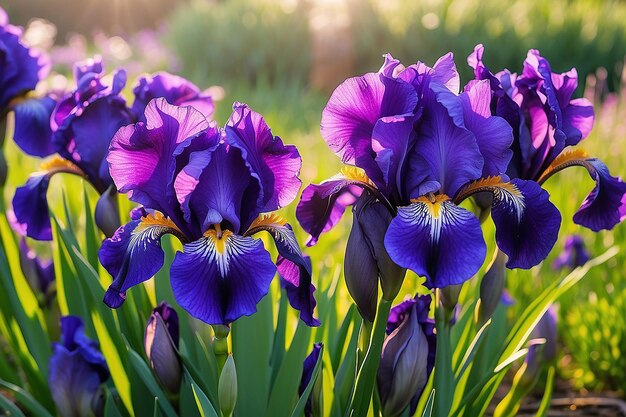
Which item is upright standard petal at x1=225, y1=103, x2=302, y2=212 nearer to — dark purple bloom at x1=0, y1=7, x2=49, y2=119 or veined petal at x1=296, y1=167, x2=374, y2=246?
veined petal at x1=296, y1=167, x2=374, y2=246

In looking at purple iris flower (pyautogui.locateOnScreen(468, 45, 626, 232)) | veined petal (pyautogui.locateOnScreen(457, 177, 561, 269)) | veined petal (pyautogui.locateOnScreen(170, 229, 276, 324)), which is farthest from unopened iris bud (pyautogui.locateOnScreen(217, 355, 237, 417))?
purple iris flower (pyautogui.locateOnScreen(468, 45, 626, 232))

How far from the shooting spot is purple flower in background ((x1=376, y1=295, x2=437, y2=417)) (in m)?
1.51

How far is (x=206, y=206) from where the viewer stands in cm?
130

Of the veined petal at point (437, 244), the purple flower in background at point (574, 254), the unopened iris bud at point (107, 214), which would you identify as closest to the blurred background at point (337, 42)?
the purple flower in background at point (574, 254)

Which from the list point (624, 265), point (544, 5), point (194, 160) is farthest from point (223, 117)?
point (544, 5)

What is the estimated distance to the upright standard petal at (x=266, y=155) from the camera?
1309 millimetres

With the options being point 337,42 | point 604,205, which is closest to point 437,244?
point 604,205

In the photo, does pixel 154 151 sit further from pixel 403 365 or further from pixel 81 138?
pixel 403 365

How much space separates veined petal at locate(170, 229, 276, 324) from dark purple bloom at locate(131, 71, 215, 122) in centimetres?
67

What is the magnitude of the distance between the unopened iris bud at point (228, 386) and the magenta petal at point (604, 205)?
82 centimetres

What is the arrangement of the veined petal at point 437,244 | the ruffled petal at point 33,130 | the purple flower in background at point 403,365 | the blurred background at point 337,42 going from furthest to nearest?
the blurred background at point 337,42 → the ruffled petal at point 33,130 → the purple flower in background at point 403,365 → the veined petal at point 437,244

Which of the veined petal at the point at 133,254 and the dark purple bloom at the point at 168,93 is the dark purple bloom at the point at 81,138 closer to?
the dark purple bloom at the point at 168,93

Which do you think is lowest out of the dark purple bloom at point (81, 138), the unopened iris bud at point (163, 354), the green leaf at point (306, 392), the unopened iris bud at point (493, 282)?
the green leaf at point (306, 392)

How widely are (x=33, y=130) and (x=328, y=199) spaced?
1.11 meters
